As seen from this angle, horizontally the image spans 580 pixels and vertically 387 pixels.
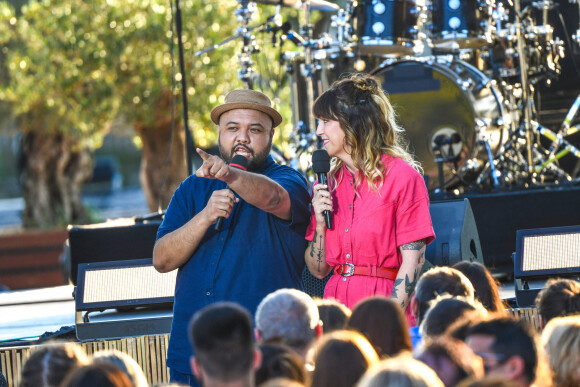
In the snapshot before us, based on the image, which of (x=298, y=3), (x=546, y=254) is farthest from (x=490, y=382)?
(x=298, y=3)

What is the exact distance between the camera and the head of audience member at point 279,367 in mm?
2711

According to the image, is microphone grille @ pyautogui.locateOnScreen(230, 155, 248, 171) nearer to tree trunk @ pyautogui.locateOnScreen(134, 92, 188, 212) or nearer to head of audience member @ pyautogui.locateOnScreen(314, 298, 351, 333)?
head of audience member @ pyautogui.locateOnScreen(314, 298, 351, 333)

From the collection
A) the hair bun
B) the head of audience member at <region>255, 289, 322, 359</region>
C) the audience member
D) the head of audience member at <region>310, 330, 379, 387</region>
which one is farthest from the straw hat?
the head of audience member at <region>310, 330, 379, 387</region>

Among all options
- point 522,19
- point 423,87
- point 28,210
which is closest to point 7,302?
point 423,87

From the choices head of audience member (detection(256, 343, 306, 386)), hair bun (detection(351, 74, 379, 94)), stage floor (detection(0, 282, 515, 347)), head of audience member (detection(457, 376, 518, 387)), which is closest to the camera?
head of audience member (detection(457, 376, 518, 387))

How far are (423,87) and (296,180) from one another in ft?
12.3

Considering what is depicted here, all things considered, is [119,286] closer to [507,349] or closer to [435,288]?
[435,288]

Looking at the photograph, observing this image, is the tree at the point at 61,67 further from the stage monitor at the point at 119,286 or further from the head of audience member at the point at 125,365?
the head of audience member at the point at 125,365

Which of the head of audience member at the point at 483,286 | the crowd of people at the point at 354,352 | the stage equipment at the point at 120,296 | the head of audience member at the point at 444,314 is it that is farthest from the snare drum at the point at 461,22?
the head of audience member at the point at 444,314

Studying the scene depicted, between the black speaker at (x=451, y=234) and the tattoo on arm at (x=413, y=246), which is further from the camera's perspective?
the black speaker at (x=451, y=234)

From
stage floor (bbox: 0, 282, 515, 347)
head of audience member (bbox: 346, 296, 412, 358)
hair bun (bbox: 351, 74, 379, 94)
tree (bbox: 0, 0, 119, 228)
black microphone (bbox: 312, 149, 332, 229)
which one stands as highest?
tree (bbox: 0, 0, 119, 228)

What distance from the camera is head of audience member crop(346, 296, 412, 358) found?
9.70 feet

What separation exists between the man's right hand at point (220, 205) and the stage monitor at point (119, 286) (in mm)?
1501

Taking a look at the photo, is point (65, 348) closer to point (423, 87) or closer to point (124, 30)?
point (423, 87)
